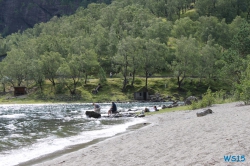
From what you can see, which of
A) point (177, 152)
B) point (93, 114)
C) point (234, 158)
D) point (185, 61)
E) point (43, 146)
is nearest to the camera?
point (234, 158)

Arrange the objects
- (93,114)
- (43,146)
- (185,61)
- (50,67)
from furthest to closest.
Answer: (50,67)
(185,61)
(93,114)
(43,146)

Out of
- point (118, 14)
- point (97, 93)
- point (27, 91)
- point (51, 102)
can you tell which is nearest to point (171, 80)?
point (97, 93)

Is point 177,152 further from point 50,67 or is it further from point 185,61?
point 50,67

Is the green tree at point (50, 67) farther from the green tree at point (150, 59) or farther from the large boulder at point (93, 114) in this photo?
the large boulder at point (93, 114)

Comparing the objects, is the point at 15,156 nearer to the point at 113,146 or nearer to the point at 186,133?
the point at 113,146

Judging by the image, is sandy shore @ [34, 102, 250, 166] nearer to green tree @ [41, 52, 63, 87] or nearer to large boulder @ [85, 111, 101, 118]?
large boulder @ [85, 111, 101, 118]

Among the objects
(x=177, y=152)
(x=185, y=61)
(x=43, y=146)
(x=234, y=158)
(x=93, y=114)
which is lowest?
(x=93, y=114)

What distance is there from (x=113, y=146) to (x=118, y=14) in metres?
180

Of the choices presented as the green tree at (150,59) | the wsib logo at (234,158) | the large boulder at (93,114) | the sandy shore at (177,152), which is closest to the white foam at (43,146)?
the sandy shore at (177,152)

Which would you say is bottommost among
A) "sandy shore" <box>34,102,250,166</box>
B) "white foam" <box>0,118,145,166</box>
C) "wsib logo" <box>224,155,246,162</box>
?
"white foam" <box>0,118,145,166</box>

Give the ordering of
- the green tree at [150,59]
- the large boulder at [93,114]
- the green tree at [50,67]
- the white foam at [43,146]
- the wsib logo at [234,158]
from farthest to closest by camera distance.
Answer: the green tree at [50,67], the green tree at [150,59], the large boulder at [93,114], the white foam at [43,146], the wsib logo at [234,158]

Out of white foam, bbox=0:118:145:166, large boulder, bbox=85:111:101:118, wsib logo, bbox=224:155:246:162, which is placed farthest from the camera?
large boulder, bbox=85:111:101:118

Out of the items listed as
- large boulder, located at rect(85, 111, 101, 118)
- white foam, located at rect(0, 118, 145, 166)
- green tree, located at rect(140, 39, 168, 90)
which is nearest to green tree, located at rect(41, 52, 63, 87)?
green tree, located at rect(140, 39, 168, 90)

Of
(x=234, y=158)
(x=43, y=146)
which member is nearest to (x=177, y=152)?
(x=234, y=158)
